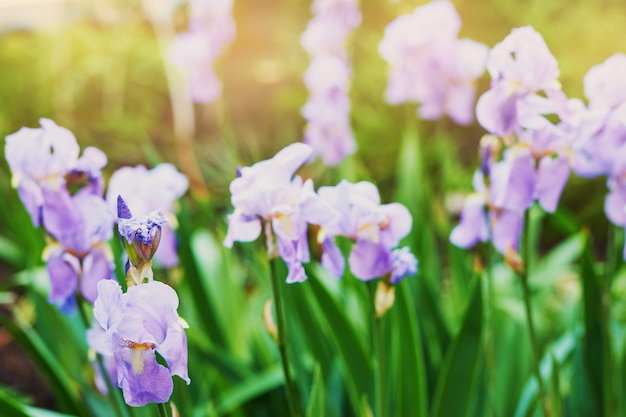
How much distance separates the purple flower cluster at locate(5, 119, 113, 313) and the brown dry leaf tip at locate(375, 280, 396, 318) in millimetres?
375

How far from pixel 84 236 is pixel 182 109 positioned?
2.90 metres

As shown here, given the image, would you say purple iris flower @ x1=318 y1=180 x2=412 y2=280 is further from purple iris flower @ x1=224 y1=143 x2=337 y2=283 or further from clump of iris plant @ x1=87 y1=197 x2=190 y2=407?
clump of iris plant @ x1=87 y1=197 x2=190 y2=407

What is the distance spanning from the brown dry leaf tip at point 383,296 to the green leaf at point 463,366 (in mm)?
288

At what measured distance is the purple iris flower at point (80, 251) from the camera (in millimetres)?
1025

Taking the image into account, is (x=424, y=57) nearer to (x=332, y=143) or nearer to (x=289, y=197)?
(x=332, y=143)

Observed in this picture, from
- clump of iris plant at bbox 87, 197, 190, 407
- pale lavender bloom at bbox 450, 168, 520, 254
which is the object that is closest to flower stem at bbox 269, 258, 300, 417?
clump of iris plant at bbox 87, 197, 190, 407

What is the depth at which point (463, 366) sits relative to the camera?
49.6 inches

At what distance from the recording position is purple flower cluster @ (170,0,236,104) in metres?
2.32

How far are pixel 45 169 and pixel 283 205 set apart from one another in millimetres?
352

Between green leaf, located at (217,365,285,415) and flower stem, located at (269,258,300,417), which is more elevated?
flower stem, located at (269,258,300,417)

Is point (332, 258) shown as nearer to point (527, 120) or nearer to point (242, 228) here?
point (242, 228)

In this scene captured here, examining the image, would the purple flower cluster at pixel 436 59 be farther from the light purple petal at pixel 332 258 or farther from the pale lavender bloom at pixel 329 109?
the light purple petal at pixel 332 258

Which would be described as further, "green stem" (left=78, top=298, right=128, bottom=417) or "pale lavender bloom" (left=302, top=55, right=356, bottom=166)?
"pale lavender bloom" (left=302, top=55, right=356, bottom=166)

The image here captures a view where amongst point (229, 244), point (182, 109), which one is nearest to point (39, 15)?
point (182, 109)
